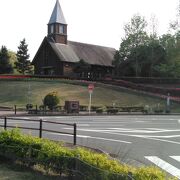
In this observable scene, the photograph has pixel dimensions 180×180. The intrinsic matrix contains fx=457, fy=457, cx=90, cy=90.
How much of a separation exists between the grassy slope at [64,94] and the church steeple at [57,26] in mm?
19780

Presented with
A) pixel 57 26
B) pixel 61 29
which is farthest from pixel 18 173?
pixel 61 29

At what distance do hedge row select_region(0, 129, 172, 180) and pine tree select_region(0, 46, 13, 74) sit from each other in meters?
79.0

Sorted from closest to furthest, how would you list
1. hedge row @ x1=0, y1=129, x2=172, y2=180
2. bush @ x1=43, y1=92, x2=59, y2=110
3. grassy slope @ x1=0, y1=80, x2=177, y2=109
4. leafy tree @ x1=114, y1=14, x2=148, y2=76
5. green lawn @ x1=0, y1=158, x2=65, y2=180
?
hedge row @ x1=0, y1=129, x2=172, y2=180 < green lawn @ x1=0, y1=158, x2=65, y2=180 < bush @ x1=43, y1=92, x2=59, y2=110 < grassy slope @ x1=0, y1=80, x2=177, y2=109 < leafy tree @ x1=114, y1=14, x2=148, y2=76

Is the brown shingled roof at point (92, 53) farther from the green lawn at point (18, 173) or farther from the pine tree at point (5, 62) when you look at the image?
the green lawn at point (18, 173)

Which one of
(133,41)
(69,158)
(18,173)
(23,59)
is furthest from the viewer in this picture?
(23,59)

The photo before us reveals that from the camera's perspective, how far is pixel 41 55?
9006 centimetres

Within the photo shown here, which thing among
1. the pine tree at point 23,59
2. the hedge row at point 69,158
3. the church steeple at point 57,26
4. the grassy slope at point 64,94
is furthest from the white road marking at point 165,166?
the pine tree at point 23,59

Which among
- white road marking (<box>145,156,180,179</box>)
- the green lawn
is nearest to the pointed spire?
white road marking (<box>145,156,180,179</box>)

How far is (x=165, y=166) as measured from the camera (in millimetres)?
12297

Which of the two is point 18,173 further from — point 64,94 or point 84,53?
point 84,53

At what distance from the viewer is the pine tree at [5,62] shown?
89700mm

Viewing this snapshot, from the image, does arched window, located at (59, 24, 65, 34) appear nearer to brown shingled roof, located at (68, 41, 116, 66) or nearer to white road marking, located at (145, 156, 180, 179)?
brown shingled roof, located at (68, 41, 116, 66)

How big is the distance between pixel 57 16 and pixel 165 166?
81088mm

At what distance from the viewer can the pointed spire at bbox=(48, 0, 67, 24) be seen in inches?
3575
